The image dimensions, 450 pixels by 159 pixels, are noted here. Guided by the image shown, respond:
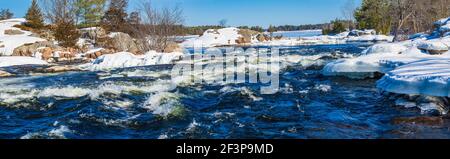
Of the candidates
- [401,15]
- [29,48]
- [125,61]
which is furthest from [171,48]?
[401,15]

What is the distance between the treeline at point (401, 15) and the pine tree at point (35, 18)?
27.9 m

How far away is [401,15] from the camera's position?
86.9 ft

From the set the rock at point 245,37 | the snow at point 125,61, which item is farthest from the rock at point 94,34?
the rock at point 245,37

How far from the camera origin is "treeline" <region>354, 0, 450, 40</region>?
2936 cm

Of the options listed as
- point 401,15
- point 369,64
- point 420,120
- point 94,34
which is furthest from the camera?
point 94,34

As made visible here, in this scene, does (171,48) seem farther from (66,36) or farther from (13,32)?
(13,32)

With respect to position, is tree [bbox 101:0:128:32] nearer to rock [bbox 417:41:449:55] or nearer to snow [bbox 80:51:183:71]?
snow [bbox 80:51:183:71]

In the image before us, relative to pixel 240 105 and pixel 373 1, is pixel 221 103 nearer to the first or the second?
pixel 240 105

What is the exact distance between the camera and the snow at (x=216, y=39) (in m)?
41.1

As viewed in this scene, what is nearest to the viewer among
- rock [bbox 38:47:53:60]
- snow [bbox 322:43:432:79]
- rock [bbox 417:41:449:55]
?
snow [bbox 322:43:432:79]

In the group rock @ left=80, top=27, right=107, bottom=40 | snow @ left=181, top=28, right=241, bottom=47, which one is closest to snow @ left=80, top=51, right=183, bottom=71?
rock @ left=80, top=27, right=107, bottom=40

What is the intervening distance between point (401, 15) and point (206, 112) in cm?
2349

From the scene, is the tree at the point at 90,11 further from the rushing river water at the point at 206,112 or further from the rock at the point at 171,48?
the rushing river water at the point at 206,112

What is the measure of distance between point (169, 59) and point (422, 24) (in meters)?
31.7
